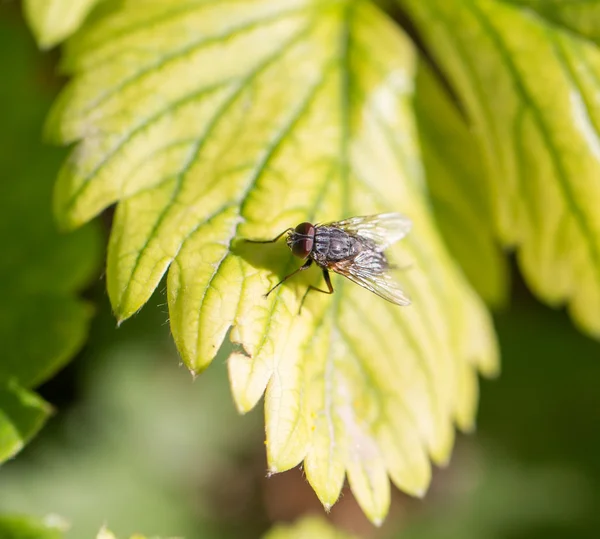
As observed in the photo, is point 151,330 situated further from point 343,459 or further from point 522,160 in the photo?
point 522,160

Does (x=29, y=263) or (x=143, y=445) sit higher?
(x=29, y=263)

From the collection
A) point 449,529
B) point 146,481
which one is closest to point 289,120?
point 146,481

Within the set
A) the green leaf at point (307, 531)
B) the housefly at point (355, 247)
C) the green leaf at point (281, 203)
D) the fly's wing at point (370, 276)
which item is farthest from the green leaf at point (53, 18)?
the green leaf at point (307, 531)

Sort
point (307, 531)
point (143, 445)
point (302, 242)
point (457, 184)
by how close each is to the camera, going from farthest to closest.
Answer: point (143, 445)
point (307, 531)
point (457, 184)
point (302, 242)

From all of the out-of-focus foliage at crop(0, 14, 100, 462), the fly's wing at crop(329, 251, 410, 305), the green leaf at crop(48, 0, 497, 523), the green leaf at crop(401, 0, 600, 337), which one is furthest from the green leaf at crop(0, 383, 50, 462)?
the green leaf at crop(401, 0, 600, 337)

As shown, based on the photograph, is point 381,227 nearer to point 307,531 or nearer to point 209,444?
point 307,531

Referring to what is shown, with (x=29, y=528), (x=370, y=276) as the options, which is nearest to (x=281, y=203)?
(x=370, y=276)
